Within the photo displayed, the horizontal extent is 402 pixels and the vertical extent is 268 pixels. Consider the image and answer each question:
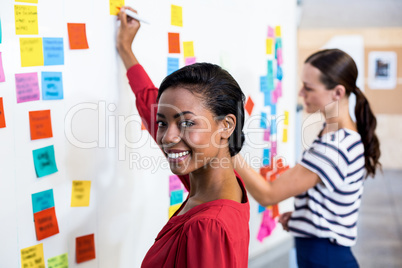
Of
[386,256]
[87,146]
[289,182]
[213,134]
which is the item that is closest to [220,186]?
[213,134]

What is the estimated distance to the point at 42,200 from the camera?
1258 millimetres

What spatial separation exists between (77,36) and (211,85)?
0.52m

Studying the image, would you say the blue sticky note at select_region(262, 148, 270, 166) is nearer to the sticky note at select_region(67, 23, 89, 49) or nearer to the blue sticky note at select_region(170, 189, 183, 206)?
the blue sticky note at select_region(170, 189, 183, 206)

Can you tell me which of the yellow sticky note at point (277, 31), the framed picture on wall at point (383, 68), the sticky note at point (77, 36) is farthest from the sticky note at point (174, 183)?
the framed picture on wall at point (383, 68)

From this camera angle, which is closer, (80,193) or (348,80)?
(80,193)

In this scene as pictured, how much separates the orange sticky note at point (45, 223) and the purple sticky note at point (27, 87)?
0.34 metres

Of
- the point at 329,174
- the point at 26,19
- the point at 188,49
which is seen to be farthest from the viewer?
the point at 188,49

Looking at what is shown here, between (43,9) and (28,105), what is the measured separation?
0.28 m

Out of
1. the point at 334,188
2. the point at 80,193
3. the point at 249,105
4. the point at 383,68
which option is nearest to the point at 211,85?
the point at 80,193

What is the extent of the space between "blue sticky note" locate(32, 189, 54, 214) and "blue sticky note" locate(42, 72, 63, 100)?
28 cm

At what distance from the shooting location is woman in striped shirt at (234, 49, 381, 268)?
5.39 feet

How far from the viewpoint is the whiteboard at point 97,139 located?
3.88 feet

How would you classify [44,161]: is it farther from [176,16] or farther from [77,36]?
[176,16]

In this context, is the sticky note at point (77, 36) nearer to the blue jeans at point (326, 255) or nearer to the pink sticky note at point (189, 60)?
the pink sticky note at point (189, 60)
